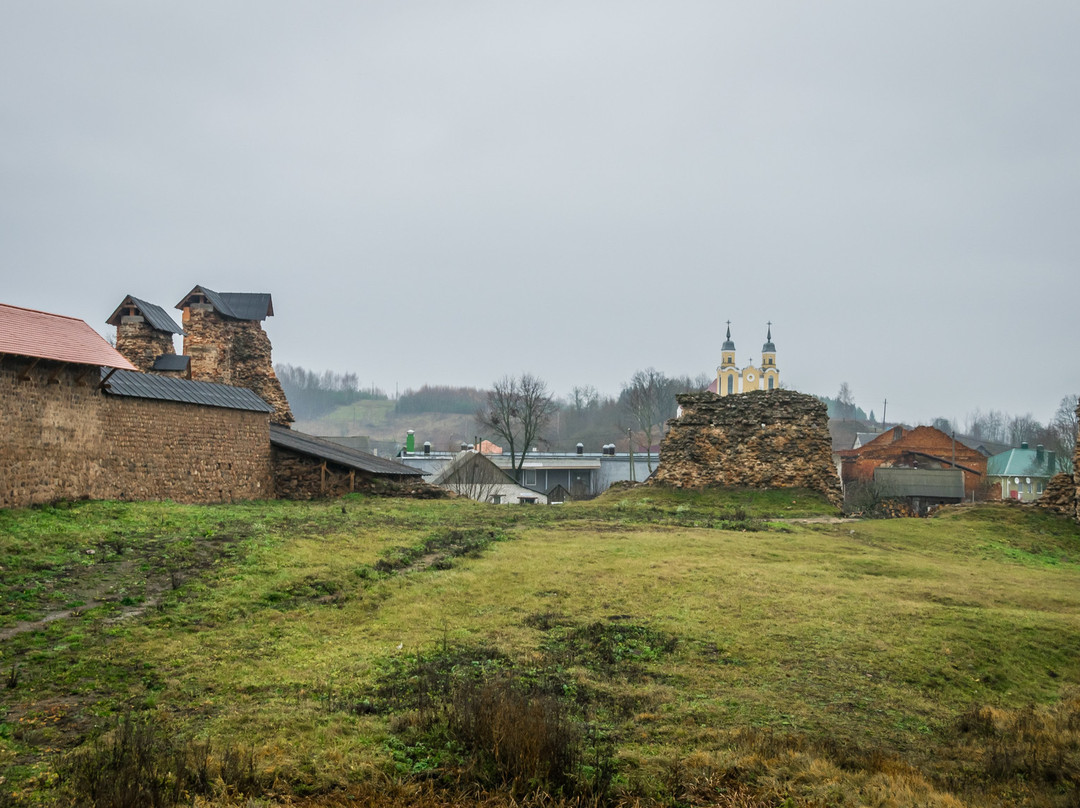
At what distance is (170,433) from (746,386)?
7188cm

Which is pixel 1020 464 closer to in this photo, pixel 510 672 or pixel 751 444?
pixel 751 444

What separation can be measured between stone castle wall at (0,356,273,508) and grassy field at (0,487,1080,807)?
1202mm

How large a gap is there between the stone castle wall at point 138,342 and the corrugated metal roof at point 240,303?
2.48 metres

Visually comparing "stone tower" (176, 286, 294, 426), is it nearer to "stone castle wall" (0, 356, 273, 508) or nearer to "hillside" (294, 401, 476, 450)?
"stone castle wall" (0, 356, 273, 508)

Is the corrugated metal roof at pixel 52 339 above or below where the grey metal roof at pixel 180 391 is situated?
above

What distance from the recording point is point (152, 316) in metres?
27.2

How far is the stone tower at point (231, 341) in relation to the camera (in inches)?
1137

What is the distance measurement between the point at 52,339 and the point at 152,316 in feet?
43.8

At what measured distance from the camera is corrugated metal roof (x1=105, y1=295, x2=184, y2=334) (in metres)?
26.6

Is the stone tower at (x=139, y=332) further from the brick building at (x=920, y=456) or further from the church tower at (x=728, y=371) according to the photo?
the church tower at (x=728, y=371)

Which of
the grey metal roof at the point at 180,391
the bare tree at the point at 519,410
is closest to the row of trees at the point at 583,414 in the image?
the bare tree at the point at 519,410

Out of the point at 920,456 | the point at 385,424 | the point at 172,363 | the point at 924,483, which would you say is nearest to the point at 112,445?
the point at 172,363

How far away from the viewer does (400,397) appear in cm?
13962

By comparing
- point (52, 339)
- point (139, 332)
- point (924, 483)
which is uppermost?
point (139, 332)
